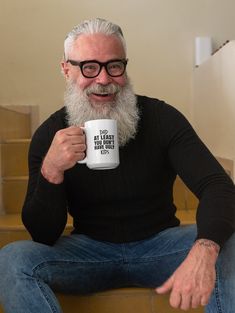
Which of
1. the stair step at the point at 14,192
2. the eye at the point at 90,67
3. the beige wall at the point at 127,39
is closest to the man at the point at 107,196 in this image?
the eye at the point at 90,67

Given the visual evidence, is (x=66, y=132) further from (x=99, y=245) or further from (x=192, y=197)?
(x=192, y=197)

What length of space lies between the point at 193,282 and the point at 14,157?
1.41m

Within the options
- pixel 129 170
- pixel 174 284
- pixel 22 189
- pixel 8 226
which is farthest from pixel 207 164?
pixel 22 189

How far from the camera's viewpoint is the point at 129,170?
125 centimetres

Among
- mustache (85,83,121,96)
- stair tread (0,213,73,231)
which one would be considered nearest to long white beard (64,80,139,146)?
mustache (85,83,121,96)

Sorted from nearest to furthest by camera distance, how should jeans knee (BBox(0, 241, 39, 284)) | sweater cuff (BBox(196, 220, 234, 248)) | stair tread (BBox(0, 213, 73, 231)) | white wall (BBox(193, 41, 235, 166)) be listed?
sweater cuff (BBox(196, 220, 234, 248)) → jeans knee (BBox(0, 241, 39, 284)) → stair tread (BBox(0, 213, 73, 231)) → white wall (BBox(193, 41, 235, 166))

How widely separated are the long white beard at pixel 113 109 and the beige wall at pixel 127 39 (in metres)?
1.53

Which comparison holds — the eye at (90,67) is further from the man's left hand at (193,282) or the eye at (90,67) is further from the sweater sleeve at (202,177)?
the man's left hand at (193,282)

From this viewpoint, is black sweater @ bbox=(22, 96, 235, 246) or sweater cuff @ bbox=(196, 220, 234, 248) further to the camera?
black sweater @ bbox=(22, 96, 235, 246)

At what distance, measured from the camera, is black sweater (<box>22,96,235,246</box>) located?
1.18 metres

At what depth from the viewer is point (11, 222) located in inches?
68.0

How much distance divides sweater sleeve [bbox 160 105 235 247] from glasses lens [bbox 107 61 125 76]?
6.6 inches

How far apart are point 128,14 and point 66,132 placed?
2.00 meters

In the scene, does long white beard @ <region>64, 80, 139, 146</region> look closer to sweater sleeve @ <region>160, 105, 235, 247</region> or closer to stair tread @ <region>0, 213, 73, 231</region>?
sweater sleeve @ <region>160, 105, 235, 247</region>
